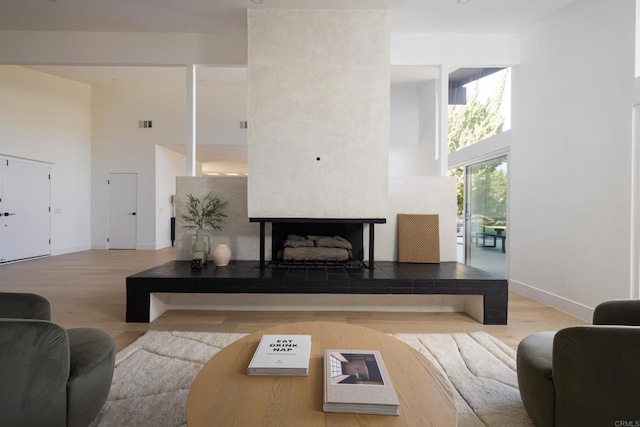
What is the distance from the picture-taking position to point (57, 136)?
6785mm

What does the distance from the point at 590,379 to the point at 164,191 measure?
877 centimetres

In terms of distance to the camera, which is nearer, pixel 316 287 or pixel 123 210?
pixel 316 287

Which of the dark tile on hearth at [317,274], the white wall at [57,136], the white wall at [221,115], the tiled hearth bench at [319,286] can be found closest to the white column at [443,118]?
the tiled hearth bench at [319,286]

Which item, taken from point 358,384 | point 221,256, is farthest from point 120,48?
point 358,384

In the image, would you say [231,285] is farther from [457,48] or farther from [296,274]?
[457,48]

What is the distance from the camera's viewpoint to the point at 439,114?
4.15 metres

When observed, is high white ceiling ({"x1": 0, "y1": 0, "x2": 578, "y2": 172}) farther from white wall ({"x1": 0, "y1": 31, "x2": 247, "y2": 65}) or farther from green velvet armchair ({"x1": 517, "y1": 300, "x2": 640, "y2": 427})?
green velvet armchair ({"x1": 517, "y1": 300, "x2": 640, "y2": 427})

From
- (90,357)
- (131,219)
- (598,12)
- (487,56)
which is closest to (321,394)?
(90,357)

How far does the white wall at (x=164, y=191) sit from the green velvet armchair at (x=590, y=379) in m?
8.19

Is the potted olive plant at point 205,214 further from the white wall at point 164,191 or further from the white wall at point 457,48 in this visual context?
the white wall at point 164,191

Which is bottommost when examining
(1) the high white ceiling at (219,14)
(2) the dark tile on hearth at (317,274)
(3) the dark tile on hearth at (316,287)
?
(3) the dark tile on hearth at (316,287)

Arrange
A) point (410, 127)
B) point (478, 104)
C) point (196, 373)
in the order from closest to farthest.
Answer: point (196, 373), point (478, 104), point (410, 127)

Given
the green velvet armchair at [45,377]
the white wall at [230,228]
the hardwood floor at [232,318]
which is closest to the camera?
the green velvet armchair at [45,377]

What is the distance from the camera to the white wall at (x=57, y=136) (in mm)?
5969
